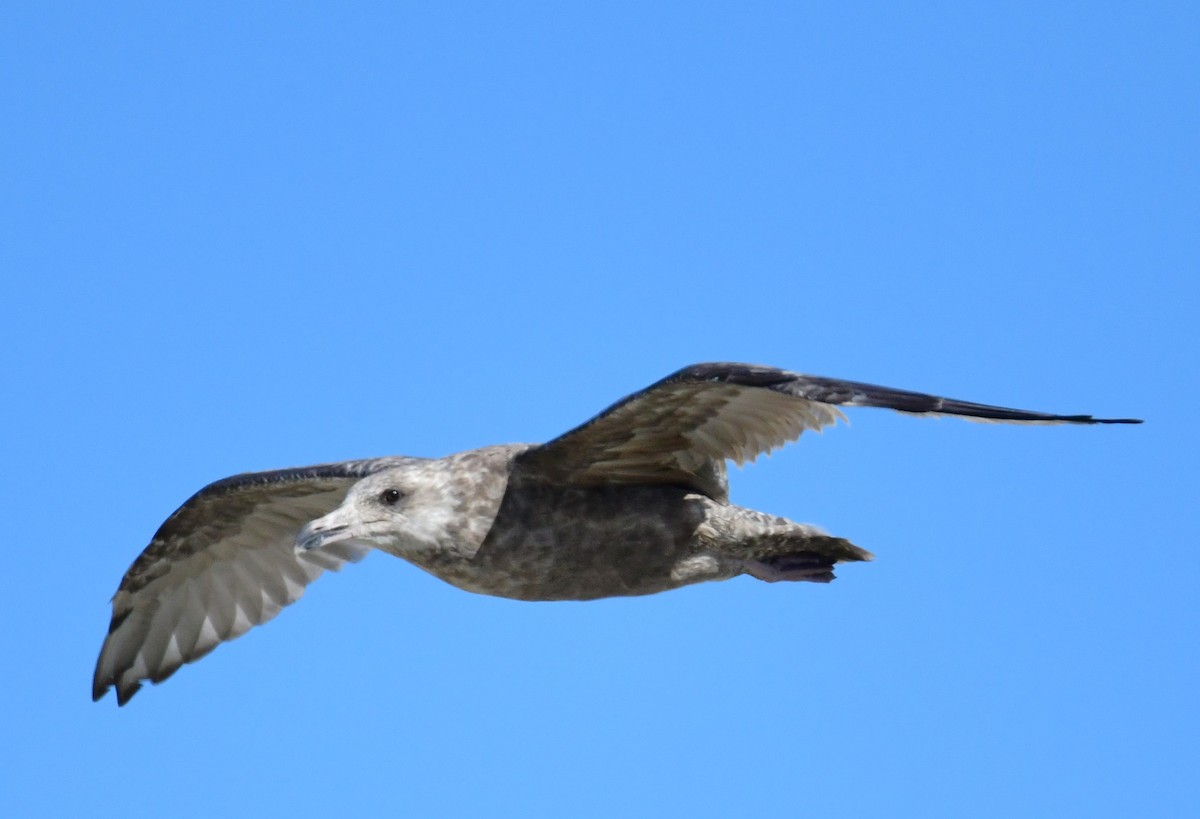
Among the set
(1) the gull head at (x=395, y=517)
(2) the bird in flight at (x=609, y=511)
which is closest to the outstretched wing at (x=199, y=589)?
(2) the bird in flight at (x=609, y=511)

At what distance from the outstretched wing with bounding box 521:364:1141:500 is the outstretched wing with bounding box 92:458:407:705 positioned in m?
3.52

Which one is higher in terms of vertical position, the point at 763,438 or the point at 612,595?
the point at 763,438

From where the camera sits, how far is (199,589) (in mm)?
13594

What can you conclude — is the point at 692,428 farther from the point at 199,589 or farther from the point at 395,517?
Result: the point at 199,589

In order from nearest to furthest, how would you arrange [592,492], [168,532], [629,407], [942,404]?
[942,404]
[629,407]
[592,492]
[168,532]

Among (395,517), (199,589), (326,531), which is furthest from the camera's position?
(199,589)

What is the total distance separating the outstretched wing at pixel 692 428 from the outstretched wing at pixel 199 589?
11.6ft

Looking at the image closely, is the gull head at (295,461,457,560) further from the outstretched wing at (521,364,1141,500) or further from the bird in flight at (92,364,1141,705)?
the outstretched wing at (521,364,1141,500)

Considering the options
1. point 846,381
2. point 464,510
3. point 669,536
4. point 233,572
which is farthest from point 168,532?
point 846,381

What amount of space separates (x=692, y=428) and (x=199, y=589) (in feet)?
17.2

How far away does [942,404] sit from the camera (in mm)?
8664

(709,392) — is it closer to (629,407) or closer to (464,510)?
(629,407)

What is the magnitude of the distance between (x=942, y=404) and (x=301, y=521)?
253 inches

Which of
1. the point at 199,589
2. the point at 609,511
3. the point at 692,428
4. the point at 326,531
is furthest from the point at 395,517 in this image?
the point at 199,589
